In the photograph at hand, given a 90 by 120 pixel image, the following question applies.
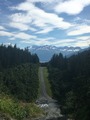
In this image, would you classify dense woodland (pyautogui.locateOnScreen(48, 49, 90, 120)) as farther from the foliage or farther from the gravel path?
the foliage

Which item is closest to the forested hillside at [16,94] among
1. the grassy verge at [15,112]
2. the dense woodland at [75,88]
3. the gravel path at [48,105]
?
the grassy verge at [15,112]

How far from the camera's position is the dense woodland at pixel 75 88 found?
78.8 metres

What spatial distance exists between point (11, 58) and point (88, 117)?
113 meters

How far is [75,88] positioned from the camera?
10688 cm

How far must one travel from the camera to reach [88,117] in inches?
2579

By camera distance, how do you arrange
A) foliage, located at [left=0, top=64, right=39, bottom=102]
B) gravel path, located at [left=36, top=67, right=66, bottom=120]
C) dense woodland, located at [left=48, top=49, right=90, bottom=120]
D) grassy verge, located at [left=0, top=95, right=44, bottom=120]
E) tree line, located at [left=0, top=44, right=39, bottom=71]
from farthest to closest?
1. tree line, located at [left=0, top=44, right=39, bottom=71]
2. foliage, located at [left=0, top=64, right=39, bottom=102]
3. gravel path, located at [left=36, top=67, right=66, bottom=120]
4. dense woodland, located at [left=48, top=49, right=90, bottom=120]
5. grassy verge, located at [left=0, top=95, right=44, bottom=120]

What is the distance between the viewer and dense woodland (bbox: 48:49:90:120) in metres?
78.8

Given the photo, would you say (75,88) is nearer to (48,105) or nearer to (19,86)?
(48,105)

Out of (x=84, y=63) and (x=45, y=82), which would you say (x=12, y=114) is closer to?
(x=84, y=63)

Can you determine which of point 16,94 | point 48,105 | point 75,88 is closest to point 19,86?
point 16,94

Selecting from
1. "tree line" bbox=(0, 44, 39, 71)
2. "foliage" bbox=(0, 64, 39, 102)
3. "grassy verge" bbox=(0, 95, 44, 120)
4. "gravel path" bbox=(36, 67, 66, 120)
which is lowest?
"gravel path" bbox=(36, 67, 66, 120)

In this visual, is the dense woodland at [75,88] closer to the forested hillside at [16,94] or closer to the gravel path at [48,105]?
the gravel path at [48,105]

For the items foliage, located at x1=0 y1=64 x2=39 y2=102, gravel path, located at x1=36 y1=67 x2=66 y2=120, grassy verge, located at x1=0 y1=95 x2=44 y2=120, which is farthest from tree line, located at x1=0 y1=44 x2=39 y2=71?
grassy verge, located at x1=0 y1=95 x2=44 y2=120

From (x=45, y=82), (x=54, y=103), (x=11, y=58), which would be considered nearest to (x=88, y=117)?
(x=54, y=103)
